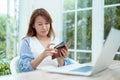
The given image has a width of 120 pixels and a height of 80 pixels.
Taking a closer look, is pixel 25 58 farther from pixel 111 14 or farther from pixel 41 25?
pixel 111 14

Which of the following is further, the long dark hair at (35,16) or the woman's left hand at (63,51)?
the long dark hair at (35,16)

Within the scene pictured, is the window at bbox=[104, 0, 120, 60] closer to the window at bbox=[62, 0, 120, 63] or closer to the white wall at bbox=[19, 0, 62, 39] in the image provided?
the window at bbox=[62, 0, 120, 63]

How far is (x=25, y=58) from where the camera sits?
179cm

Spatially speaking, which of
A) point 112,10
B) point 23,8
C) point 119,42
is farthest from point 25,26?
point 119,42

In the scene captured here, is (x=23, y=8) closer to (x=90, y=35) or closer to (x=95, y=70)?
(x=90, y=35)

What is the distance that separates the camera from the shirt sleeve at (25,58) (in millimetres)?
1686

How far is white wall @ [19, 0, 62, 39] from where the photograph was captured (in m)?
3.67

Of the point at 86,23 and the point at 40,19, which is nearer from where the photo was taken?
the point at 40,19

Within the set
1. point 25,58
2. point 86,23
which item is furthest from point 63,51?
point 86,23

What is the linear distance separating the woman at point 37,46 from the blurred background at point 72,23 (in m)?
1.14

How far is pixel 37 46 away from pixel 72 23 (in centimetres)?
172

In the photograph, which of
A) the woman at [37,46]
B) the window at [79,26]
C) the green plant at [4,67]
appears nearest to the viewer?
the woman at [37,46]

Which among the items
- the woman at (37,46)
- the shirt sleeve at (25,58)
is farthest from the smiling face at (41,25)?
the shirt sleeve at (25,58)

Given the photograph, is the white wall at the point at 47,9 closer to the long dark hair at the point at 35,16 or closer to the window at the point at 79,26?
the window at the point at 79,26
